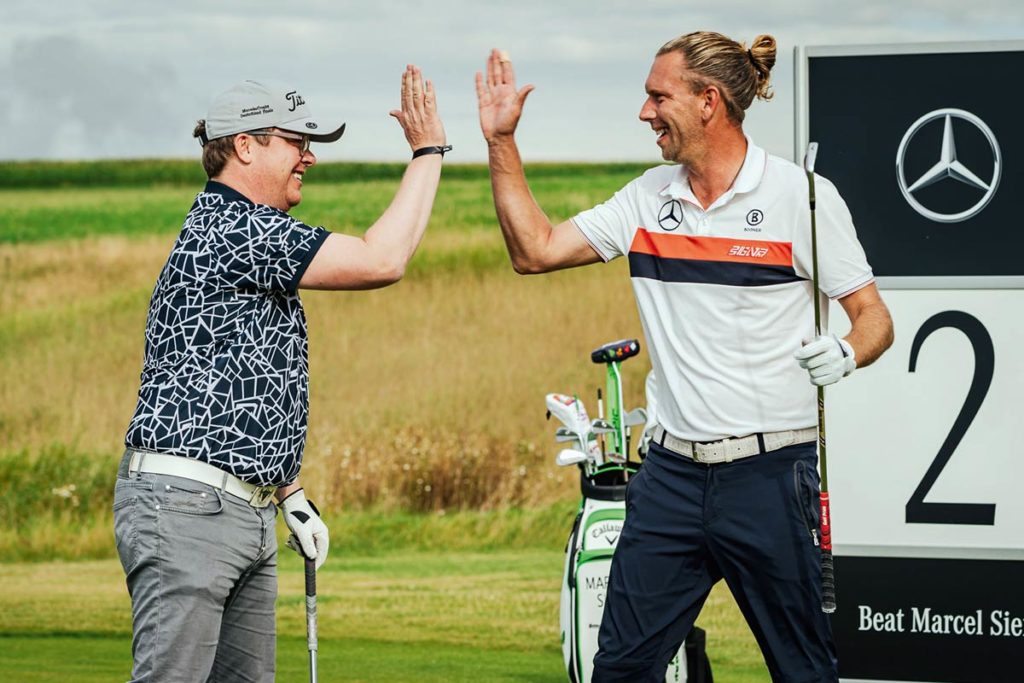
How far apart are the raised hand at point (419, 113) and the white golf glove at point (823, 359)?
Answer: 2.94 ft

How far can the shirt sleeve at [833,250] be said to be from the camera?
3234 mm

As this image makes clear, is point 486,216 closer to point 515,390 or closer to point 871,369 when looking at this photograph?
point 515,390

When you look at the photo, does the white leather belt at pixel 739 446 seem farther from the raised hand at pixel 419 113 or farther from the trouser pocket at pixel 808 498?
the raised hand at pixel 419 113

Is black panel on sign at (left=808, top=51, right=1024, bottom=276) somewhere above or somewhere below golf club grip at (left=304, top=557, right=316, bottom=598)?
above

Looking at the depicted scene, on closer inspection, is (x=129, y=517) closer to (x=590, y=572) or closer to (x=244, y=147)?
(x=244, y=147)

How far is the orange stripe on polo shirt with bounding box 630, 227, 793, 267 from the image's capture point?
10.7 ft

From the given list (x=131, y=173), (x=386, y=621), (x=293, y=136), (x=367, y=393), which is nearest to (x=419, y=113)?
(x=293, y=136)

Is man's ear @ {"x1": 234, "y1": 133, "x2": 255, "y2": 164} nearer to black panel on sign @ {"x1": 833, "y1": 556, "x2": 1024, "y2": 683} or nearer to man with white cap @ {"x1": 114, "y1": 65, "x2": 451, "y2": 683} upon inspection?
man with white cap @ {"x1": 114, "y1": 65, "x2": 451, "y2": 683}

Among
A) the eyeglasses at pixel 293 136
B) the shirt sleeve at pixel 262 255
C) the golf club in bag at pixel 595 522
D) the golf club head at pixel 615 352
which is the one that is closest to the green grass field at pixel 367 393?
the golf club in bag at pixel 595 522

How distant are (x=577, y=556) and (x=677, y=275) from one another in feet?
5.34

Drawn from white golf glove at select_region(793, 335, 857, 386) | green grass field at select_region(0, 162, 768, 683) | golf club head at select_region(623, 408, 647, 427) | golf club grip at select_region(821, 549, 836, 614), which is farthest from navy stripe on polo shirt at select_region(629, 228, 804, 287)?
green grass field at select_region(0, 162, 768, 683)

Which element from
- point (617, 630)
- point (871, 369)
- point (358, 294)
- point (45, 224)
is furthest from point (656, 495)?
point (45, 224)

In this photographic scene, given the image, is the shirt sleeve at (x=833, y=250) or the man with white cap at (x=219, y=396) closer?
the man with white cap at (x=219, y=396)

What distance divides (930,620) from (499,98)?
209 cm
